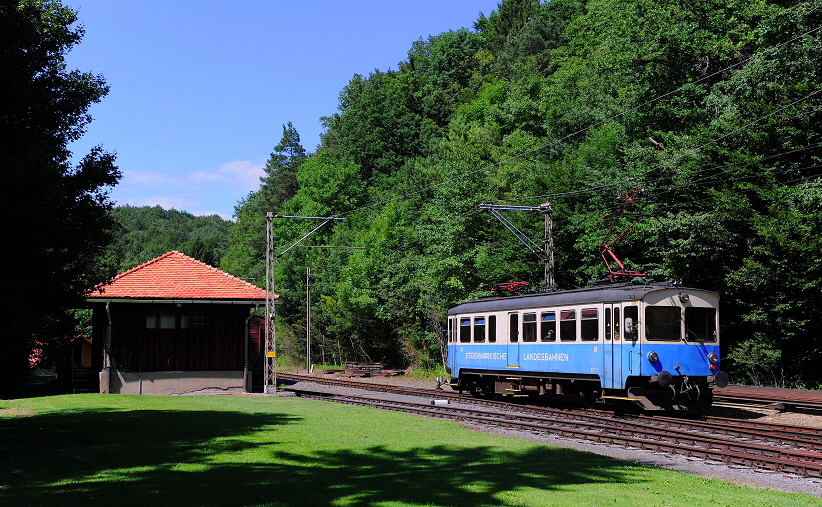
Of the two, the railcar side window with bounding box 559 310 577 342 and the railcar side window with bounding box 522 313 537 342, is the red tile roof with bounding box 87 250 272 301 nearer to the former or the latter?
the railcar side window with bounding box 522 313 537 342

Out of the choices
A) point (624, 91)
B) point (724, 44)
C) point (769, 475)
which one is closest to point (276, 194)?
point (624, 91)

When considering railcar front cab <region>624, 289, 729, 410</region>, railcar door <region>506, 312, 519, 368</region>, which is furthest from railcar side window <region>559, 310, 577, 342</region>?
railcar door <region>506, 312, 519, 368</region>

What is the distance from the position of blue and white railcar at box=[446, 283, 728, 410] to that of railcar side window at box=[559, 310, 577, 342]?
3 centimetres

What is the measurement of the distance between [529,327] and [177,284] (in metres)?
15.6

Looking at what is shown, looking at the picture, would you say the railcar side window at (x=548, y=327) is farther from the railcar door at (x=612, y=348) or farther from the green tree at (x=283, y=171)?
the green tree at (x=283, y=171)

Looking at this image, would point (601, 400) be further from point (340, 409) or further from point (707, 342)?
point (340, 409)

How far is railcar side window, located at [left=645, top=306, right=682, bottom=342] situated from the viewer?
20031 millimetres

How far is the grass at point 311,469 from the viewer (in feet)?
32.2

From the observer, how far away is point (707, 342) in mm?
20578

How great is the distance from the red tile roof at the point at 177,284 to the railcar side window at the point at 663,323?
51.0 ft

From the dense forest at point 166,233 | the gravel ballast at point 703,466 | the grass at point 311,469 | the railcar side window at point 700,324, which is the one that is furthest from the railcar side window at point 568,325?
the dense forest at point 166,233

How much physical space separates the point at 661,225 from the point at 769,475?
18.9 metres

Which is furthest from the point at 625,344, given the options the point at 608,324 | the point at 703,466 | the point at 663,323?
the point at 703,466

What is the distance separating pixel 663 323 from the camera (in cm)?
2019
